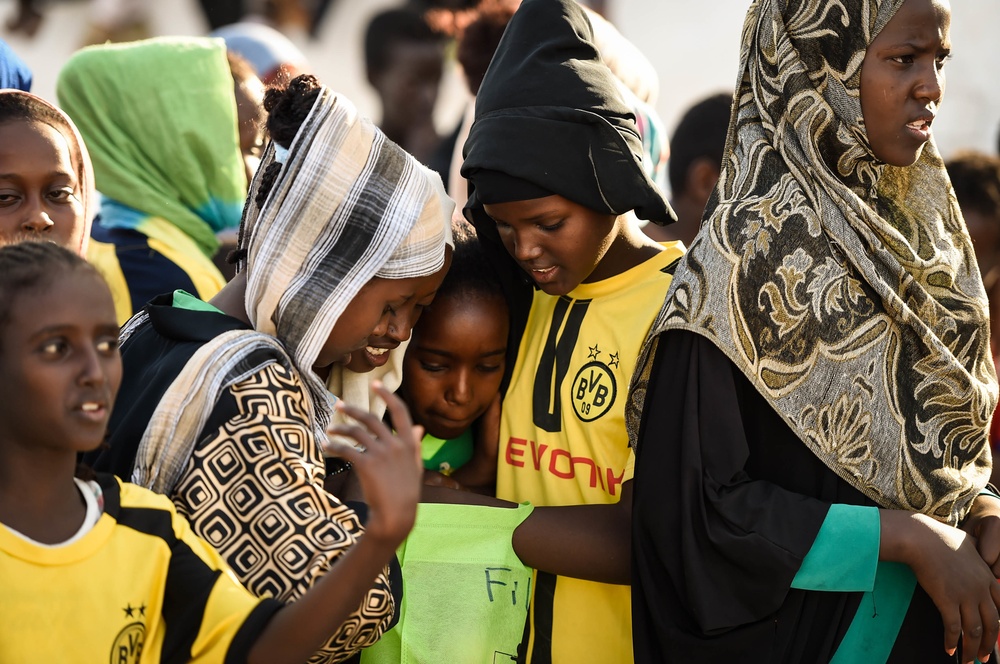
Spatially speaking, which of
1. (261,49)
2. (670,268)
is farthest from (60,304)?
(261,49)

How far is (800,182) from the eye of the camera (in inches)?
107

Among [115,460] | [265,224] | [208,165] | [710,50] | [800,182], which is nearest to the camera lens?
[115,460]

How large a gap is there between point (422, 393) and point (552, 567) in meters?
0.63

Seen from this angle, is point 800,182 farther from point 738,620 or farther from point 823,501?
point 738,620

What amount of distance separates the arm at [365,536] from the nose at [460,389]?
992mm

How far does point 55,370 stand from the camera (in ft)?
6.41

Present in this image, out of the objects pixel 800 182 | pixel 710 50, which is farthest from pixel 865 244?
pixel 710 50

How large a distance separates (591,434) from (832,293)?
0.70 m

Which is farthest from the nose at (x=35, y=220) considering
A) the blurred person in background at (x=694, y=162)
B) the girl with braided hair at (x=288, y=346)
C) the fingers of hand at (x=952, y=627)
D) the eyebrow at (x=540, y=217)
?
the blurred person in background at (x=694, y=162)

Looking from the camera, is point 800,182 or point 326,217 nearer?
point 326,217

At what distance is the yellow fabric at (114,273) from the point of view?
368 centimetres

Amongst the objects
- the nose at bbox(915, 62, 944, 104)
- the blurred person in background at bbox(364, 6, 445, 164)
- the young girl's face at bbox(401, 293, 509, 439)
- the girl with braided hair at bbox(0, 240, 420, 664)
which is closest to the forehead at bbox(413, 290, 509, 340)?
the young girl's face at bbox(401, 293, 509, 439)

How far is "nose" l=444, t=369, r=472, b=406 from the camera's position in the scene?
10.1ft

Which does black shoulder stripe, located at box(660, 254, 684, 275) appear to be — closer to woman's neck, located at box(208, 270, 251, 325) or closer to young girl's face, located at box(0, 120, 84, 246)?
woman's neck, located at box(208, 270, 251, 325)
